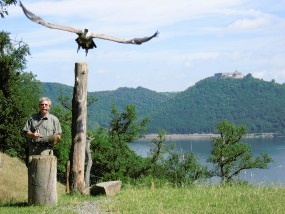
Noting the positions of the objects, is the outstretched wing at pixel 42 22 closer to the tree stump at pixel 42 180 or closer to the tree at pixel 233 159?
the tree stump at pixel 42 180

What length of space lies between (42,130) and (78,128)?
3270mm

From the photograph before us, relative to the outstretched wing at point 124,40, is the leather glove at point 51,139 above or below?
below

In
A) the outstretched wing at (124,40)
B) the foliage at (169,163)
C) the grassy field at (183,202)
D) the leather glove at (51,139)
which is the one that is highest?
the outstretched wing at (124,40)

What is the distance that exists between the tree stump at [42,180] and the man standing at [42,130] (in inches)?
10.2

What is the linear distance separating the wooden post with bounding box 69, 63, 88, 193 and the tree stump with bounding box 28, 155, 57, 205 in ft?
10.3

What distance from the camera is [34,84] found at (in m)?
50.2

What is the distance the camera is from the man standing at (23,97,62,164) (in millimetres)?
10898

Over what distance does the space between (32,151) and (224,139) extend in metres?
54.4

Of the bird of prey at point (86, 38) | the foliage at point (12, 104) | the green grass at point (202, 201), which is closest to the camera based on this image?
the green grass at point (202, 201)

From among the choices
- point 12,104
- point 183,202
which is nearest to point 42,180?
point 183,202

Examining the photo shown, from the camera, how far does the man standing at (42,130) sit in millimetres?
10898

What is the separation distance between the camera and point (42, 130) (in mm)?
11031

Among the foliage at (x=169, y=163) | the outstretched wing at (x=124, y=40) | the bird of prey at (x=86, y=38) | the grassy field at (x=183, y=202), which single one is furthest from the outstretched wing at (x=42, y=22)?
the foliage at (x=169, y=163)

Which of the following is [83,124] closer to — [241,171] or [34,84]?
[34,84]
